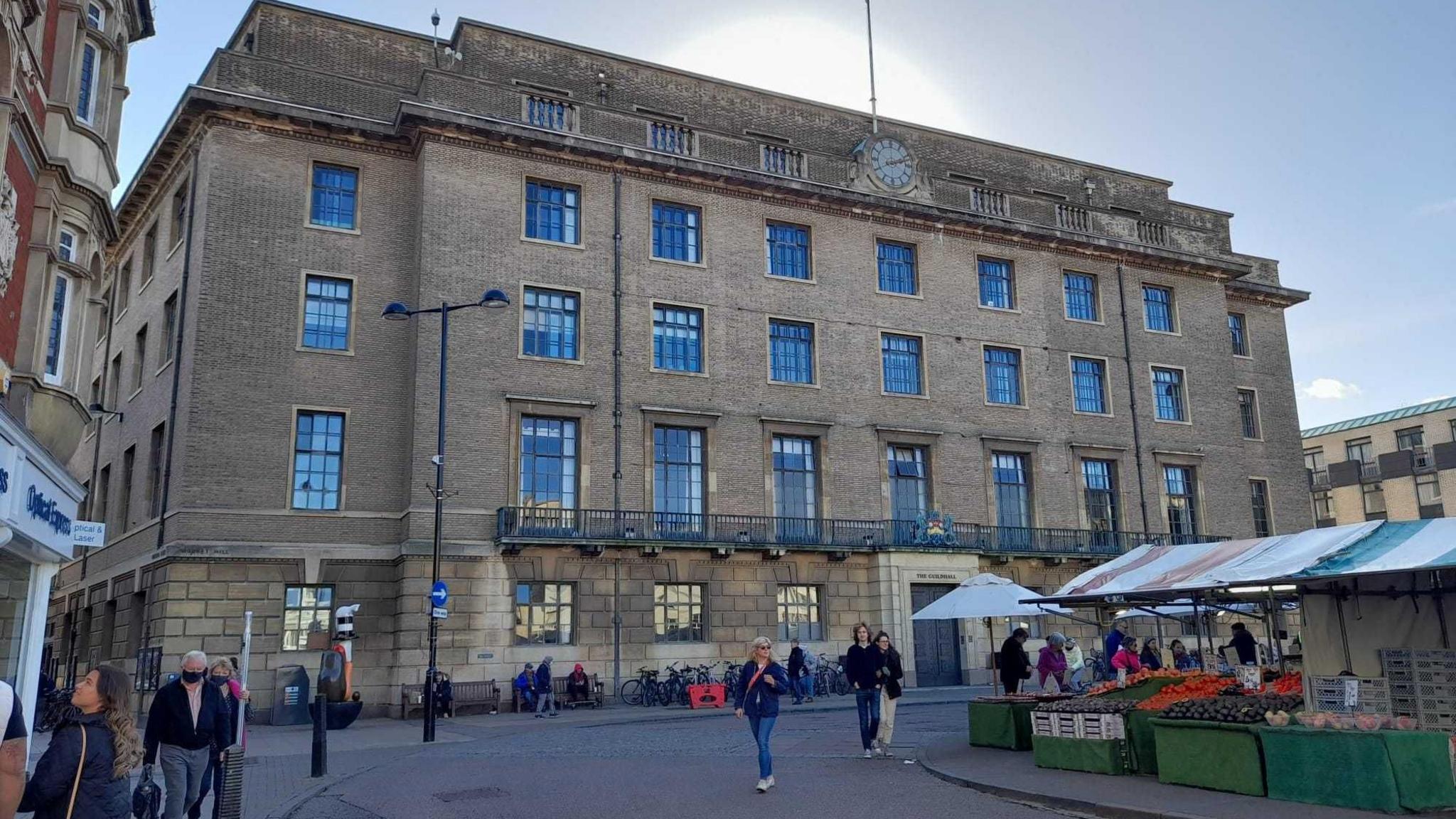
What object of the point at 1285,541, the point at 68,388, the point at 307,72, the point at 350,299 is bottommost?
the point at 1285,541

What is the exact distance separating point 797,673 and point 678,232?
44.0 feet

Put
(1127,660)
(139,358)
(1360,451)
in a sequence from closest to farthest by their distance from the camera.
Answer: (1127,660) → (139,358) → (1360,451)

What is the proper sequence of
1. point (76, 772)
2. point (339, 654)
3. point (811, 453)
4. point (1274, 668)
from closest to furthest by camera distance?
point (76, 772), point (1274, 668), point (339, 654), point (811, 453)

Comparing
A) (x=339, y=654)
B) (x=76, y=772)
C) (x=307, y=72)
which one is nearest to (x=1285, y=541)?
(x=76, y=772)

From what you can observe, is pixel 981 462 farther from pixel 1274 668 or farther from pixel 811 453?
pixel 1274 668

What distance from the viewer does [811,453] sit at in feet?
111

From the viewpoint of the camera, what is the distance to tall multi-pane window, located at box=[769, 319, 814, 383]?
3391 cm

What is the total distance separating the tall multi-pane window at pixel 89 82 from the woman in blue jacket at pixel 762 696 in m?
11.8

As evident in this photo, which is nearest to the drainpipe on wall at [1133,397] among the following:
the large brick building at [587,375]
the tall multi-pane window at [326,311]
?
the large brick building at [587,375]

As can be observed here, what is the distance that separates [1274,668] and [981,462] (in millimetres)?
17731

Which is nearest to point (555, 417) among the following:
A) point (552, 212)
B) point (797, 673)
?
point (552, 212)

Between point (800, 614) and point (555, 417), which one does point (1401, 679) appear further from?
point (555, 417)

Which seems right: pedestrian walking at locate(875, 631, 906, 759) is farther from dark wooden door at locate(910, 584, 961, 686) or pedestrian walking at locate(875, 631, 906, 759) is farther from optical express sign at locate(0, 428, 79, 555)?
dark wooden door at locate(910, 584, 961, 686)

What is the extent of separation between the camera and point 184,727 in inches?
376
